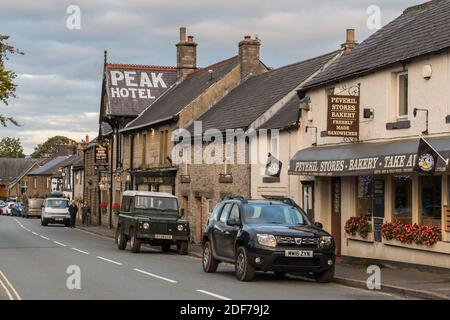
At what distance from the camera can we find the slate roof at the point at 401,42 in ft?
63.1

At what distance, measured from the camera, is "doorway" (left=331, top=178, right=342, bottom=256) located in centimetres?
2383

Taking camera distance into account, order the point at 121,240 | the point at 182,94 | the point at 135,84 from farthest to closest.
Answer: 1. the point at 135,84
2. the point at 182,94
3. the point at 121,240

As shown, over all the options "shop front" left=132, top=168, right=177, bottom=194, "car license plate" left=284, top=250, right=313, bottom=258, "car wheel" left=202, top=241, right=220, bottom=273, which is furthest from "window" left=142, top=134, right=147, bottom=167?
"car license plate" left=284, top=250, right=313, bottom=258

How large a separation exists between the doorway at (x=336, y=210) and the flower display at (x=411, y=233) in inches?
128

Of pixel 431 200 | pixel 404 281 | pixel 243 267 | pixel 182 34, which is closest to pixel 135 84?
pixel 182 34

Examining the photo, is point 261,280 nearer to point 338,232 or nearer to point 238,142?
point 338,232

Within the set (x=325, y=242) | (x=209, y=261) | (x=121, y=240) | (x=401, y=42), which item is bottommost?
(x=121, y=240)

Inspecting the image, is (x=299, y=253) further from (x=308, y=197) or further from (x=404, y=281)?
(x=308, y=197)

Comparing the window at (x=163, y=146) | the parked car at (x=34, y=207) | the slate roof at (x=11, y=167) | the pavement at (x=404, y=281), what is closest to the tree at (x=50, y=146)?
the slate roof at (x=11, y=167)

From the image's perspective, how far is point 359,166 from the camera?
19969mm

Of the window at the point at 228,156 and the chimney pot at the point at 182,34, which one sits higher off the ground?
the chimney pot at the point at 182,34

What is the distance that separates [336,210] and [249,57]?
17.9 meters

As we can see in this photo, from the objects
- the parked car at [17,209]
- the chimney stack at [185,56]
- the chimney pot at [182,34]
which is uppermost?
the chimney pot at [182,34]

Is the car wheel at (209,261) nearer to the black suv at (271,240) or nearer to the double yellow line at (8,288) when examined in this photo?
the black suv at (271,240)
